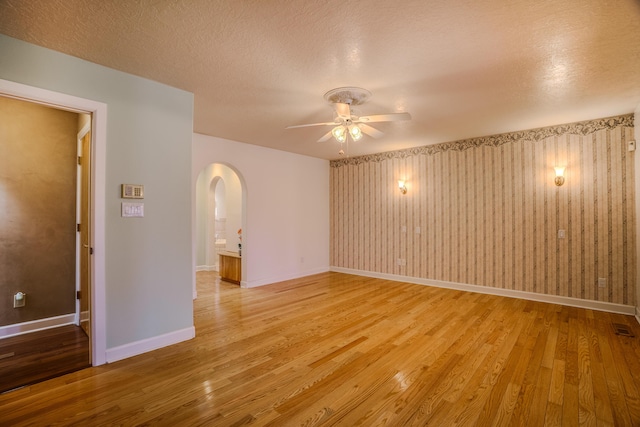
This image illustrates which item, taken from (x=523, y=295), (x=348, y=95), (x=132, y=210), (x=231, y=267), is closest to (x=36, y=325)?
(x=132, y=210)

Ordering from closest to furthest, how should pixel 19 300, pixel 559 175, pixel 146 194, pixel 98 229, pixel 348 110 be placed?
1. pixel 98 229
2. pixel 146 194
3. pixel 348 110
4. pixel 19 300
5. pixel 559 175

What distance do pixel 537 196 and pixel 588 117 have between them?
1.20 meters

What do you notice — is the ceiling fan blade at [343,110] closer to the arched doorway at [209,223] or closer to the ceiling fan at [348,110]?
the ceiling fan at [348,110]

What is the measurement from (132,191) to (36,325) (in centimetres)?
216

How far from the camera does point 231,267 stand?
5.75 meters

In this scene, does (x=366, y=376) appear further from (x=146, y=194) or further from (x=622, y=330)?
(x=622, y=330)

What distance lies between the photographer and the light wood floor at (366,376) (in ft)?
6.20

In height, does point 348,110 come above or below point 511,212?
above

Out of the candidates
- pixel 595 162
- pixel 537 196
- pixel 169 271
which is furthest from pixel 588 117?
pixel 169 271

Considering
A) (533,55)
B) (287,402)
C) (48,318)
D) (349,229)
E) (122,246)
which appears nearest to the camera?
(287,402)

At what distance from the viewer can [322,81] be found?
9.36ft

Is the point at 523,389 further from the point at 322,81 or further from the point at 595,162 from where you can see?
the point at 595,162

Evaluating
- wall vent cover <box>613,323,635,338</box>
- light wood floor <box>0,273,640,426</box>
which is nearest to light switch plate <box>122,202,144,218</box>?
light wood floor <box>0,273,640,426</box>

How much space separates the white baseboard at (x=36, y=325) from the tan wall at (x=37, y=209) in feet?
0.18
